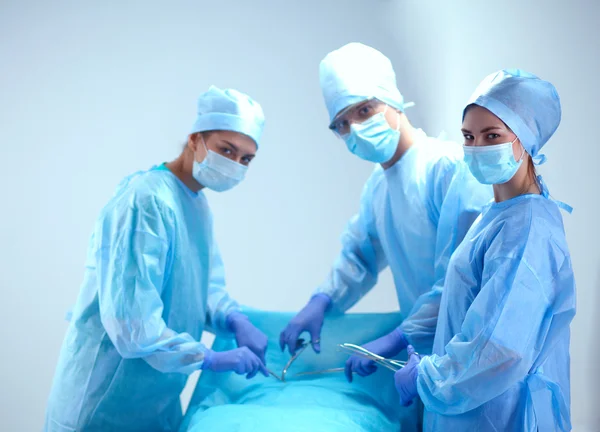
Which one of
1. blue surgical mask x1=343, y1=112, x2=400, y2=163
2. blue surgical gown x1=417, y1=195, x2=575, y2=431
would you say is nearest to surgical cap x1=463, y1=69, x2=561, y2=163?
blue surgical gown x1=417, y1=195, x2=575, y2=431

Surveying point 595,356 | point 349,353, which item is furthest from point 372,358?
point 595,356

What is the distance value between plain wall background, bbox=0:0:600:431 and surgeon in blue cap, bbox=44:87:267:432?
49.0 inches

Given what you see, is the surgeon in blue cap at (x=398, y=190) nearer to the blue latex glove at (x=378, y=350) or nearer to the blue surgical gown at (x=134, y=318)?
the blue latex glove at (x=378, y=350)

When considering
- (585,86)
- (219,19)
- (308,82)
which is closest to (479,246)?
(585,86)

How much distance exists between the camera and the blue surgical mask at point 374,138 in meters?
2.01

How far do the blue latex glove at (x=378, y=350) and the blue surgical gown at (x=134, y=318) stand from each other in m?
0.45

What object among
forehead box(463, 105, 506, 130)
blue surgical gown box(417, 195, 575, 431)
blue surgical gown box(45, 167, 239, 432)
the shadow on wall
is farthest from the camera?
the shadow on wall

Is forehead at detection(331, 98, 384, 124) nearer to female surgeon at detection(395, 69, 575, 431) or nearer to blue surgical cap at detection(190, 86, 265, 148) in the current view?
blue surgical cap at detection(190, 86, 265, 148)

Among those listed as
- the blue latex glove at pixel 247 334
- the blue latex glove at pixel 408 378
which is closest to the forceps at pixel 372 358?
the blue latex glove at pixel 408 378

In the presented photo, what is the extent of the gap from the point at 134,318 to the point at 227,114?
0.69m

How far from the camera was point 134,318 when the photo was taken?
69.7 inches

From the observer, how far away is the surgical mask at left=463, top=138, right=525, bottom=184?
1457 mm

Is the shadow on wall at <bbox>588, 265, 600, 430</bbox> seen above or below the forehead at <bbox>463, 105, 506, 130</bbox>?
below

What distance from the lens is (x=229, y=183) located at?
209 centimetres
